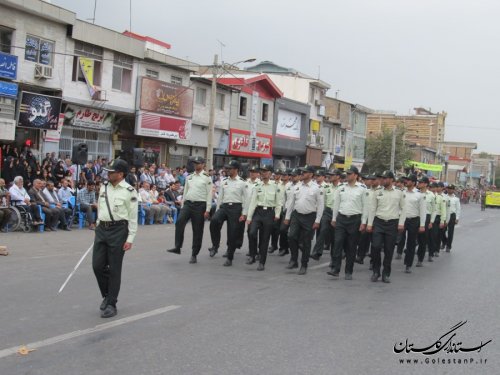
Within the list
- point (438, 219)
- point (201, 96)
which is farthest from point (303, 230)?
point (201, 96)

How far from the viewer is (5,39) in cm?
2136

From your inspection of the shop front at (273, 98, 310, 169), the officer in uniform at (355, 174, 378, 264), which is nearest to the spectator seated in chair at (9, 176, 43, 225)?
the officer in uniform at (355, 174, 378, 264)

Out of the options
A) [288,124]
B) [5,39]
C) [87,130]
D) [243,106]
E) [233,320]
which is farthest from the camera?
[288,124]

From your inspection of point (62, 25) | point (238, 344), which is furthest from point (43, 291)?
point (62, 25)

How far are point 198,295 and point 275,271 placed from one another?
297cm

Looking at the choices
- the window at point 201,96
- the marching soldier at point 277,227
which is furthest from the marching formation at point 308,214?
the window at point 201,96

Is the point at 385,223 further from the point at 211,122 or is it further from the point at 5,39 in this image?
the point at 211,122

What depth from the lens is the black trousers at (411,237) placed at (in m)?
12.2

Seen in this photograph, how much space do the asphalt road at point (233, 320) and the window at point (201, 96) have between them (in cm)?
2221

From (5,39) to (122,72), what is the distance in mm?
6281

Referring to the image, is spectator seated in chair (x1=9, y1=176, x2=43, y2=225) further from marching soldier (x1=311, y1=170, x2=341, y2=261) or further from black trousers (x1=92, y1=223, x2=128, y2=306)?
black trousers (x1=92, y1=223, x2=128, y2=306)

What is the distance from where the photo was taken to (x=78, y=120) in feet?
81.0

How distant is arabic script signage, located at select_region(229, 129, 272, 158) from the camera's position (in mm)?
36875

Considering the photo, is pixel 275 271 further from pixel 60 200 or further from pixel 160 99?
pixel 160 99
